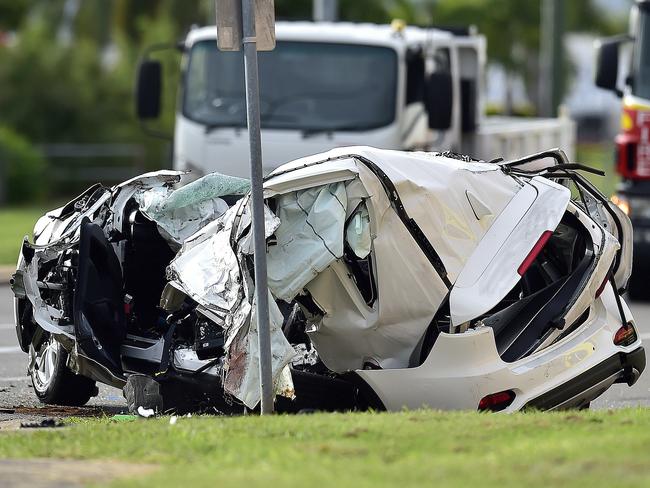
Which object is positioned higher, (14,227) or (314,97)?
(314,97)

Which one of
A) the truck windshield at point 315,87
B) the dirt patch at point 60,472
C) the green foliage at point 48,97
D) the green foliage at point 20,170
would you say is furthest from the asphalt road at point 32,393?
the green foliage at point 48,97

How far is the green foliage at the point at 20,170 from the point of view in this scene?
33.2m

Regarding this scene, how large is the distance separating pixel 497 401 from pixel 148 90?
408 inches

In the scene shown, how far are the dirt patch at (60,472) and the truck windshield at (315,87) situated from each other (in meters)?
9.91

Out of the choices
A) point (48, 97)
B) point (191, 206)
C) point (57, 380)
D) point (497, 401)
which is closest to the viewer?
point (497, 401)

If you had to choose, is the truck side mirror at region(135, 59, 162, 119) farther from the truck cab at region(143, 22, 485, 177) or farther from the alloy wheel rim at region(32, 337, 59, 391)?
the alloy wheel rim at region(32, 337, 59, 391)

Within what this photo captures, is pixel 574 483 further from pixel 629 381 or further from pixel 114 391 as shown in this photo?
pixel 114 391

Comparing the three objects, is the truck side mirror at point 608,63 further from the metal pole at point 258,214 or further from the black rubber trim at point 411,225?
the metal pole at point 258,214

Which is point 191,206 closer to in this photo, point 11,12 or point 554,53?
point 554,53

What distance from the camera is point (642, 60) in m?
15.2

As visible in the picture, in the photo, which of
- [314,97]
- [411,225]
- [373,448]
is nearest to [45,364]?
[411,225]

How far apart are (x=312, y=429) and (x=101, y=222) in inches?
108

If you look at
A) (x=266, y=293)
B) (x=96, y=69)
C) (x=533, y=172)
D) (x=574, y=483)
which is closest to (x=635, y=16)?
(x=533, y=172)

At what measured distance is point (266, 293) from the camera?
7441mm
